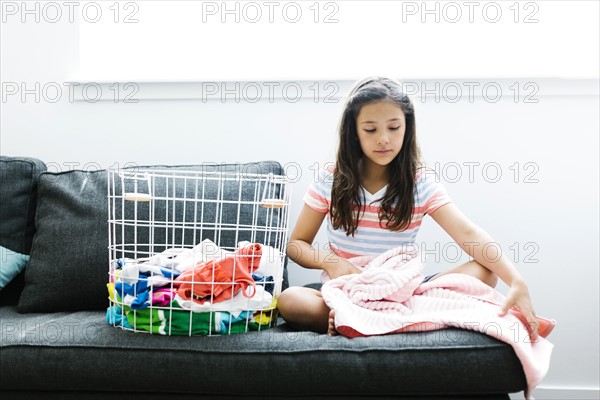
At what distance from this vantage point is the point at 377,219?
1.72 metres

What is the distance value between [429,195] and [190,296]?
697mm

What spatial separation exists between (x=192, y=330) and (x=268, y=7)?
119cm

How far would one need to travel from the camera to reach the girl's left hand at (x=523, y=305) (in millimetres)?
1384

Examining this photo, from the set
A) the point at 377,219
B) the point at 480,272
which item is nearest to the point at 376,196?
the point at 377,219

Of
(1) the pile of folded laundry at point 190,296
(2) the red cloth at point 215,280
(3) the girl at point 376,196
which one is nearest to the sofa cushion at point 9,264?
(1) the pile of folded laundry at point 190,296

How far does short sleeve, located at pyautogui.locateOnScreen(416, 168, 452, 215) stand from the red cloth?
0.55 m

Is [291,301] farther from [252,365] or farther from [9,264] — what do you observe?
[9,264]

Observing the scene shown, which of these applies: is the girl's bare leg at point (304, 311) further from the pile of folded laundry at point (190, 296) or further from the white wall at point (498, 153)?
the white wall at point (498, 153)

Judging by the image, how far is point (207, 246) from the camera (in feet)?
4.96

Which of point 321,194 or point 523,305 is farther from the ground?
point 321,194

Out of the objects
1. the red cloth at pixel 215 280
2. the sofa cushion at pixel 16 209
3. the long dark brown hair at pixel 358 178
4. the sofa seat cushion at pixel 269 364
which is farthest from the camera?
the sofa cushion at pixel 16 209

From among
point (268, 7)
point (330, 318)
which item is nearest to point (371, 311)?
point (330, 318)


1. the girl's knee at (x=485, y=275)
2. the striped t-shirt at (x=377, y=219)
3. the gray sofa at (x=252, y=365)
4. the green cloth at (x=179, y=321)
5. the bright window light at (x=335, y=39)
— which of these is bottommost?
the gray sofa at (x=252, y=365)

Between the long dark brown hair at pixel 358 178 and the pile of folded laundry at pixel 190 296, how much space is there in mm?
353
